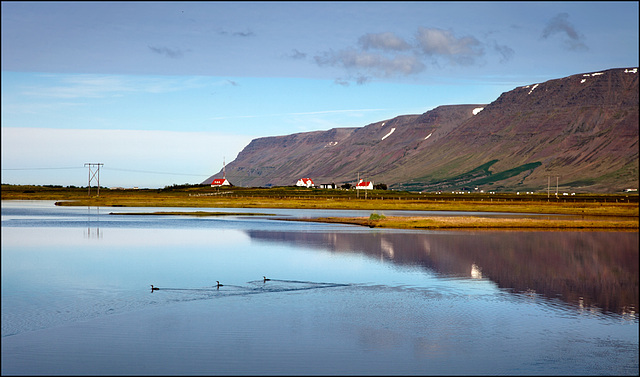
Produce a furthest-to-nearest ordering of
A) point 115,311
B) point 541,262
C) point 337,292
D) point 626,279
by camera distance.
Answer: point 541,262 → point 626,279 → point 337,292 → point 115,311

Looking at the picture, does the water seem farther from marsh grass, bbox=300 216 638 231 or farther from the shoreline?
marsh grass, bbox=300 216 638 231

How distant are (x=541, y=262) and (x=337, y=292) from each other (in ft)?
70.3

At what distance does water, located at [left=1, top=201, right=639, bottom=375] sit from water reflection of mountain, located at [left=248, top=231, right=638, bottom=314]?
0.20 m

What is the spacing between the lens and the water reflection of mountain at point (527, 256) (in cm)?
3725

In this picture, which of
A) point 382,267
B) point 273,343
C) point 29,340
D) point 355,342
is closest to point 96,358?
point 29,340

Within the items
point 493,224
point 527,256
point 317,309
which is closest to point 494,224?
point 493,224

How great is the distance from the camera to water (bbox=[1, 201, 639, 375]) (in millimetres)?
22141

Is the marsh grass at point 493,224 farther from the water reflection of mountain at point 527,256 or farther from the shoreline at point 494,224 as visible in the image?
the water reflection of mountain at point 527,256

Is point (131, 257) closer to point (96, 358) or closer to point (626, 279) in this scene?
point (96, 358)

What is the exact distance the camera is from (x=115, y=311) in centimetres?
2912

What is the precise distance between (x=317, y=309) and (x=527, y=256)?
92.8 feet

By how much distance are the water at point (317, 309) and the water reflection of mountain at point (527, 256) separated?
0.20 meters

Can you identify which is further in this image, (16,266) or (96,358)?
(16,266)

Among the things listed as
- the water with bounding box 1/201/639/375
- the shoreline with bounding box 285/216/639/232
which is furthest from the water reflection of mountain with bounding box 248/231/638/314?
the shoreline with bounding box 285/216/639/232
